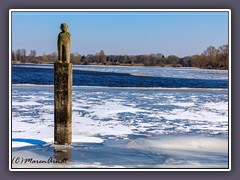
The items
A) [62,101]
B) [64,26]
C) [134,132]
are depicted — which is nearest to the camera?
[64,26]

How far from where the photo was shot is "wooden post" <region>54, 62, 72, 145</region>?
7000 millimetres

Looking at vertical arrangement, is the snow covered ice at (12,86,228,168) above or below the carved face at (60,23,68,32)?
below

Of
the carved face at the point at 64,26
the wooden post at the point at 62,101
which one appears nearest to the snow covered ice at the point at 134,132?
the wooden post at the point at 62,101

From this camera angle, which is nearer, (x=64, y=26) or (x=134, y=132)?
(x=64, y=26)

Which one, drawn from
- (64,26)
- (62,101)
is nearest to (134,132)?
(62,101)

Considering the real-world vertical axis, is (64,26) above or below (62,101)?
above

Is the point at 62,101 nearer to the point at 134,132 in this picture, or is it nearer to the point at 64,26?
the point at 64,26

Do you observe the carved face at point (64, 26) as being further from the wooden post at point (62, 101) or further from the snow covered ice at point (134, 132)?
the snow covered ice at point (134, 132)

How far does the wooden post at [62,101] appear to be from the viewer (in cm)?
700

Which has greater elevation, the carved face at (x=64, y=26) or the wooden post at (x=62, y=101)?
the carved face at (x=64, y=26)

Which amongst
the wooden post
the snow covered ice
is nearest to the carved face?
the wooden post

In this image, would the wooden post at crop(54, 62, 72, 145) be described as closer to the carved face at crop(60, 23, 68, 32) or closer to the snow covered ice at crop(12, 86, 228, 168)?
the snow covered ice at crop(12, 86, 228, 168)

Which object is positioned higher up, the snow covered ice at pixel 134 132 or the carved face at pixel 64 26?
the carved face at pixel 64 26

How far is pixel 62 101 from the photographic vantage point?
707 centimetres
